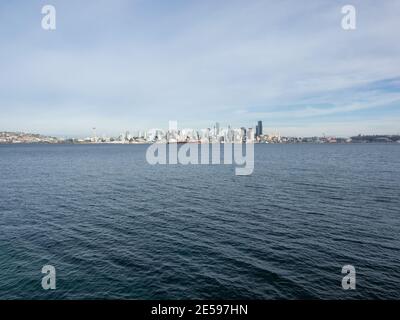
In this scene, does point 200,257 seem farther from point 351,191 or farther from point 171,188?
point 351,191

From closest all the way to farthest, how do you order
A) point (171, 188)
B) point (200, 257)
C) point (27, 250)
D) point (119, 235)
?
point (200, 257)
point (27, 250)
point (119, 235)
point (171, 188)

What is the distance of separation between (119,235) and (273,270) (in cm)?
2339

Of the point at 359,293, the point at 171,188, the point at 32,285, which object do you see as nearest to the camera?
the point at 359,293

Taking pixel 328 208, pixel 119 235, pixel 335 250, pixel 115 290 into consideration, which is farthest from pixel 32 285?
pixel 328 208

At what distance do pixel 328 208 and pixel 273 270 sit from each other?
100ft

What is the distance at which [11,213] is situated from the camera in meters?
55.1

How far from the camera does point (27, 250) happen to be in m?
38.0
